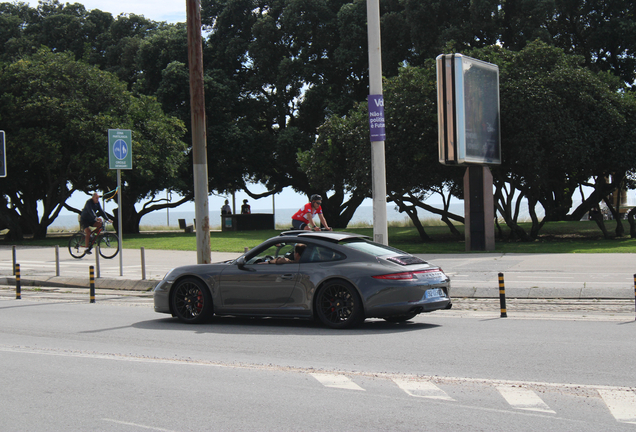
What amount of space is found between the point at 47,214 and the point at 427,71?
20550mm

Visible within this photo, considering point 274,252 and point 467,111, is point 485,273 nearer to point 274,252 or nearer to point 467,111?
point 274,252

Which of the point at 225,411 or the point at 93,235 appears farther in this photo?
the point at 93,235

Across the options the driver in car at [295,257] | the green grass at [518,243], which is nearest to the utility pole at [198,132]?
the driver in car at [295,257]

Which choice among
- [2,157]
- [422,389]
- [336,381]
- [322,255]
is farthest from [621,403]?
[2,157]

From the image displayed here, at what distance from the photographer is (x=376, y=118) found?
1427cm

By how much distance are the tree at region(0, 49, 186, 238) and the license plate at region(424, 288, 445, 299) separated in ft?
83.1

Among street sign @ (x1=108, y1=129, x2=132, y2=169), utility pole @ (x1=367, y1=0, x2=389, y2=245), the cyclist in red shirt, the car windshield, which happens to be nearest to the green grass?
the cyclist in red shirt

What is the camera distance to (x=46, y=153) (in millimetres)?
31734

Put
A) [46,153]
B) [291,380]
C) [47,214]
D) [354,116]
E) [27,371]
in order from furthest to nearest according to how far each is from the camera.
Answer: [47,214]
[46,153]
[354,116]
[27,371]
[291,380]

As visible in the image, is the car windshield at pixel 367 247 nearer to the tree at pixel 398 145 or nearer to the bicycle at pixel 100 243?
the bicycle at pixel 100 243

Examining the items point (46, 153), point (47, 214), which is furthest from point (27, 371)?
point (47, 214)

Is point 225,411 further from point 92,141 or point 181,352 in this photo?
point 92,141

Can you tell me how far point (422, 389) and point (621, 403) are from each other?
1617 millimetres

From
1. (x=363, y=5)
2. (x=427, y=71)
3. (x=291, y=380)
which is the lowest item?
(x=291, y=380)
